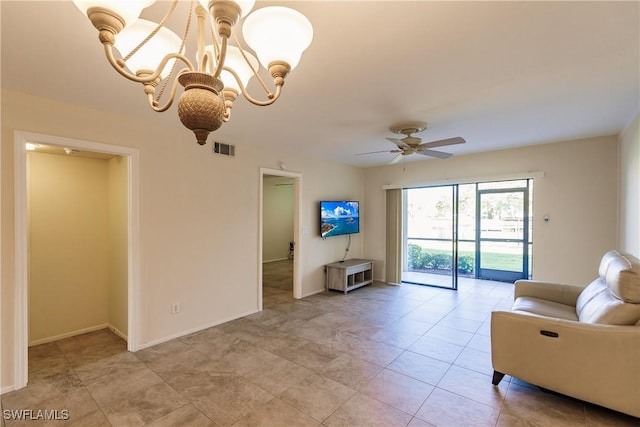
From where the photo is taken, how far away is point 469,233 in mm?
6418

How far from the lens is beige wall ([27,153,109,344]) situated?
336cm

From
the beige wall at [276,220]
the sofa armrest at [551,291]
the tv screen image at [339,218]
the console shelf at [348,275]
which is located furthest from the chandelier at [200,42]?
the beige wall at [276,220]

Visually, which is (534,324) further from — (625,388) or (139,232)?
(139,232)

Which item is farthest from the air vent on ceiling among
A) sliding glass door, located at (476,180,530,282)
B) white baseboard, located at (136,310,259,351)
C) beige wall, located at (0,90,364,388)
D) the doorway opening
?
sliding glass door, located at (476,180,530,282)

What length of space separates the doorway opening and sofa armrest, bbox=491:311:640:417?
130 inches

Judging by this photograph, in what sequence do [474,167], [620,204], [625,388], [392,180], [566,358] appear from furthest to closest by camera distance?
[392,180]
[474,167]
[620,204]
[566,358]
[625,388]

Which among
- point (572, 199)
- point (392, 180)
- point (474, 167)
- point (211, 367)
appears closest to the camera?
point (211, 367)

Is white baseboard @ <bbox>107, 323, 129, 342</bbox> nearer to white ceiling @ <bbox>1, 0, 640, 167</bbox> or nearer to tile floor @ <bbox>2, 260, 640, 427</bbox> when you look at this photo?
tile floor @ <bbox>2, 260, 640, 427</bbox>

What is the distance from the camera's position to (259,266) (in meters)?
4.31

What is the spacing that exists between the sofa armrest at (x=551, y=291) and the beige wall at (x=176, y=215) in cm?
340

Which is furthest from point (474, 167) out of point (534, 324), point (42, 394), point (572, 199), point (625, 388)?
point (42, 394)

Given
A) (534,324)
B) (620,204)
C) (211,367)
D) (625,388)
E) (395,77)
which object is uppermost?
(395,77)

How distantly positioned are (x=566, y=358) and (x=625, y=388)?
314mm

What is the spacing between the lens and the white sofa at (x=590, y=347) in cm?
190
